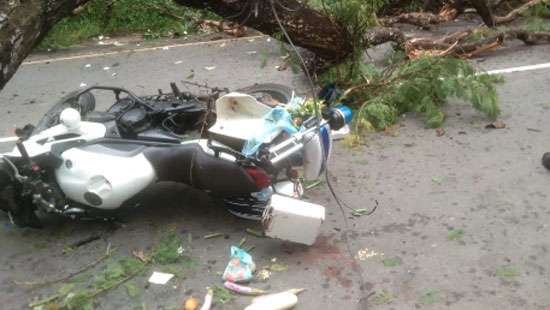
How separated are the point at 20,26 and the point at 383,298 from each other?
2.59 m

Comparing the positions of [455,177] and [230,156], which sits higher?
[230,156]

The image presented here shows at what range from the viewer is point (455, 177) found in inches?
159

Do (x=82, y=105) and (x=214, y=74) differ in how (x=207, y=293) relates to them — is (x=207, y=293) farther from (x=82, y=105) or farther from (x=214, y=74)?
(x=214, y=74)

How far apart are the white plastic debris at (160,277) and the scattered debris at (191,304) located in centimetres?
24

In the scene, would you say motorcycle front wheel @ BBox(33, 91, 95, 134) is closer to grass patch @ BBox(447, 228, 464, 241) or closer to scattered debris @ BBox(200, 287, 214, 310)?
scattered debris @ BBox(200, 287, 214, 310)

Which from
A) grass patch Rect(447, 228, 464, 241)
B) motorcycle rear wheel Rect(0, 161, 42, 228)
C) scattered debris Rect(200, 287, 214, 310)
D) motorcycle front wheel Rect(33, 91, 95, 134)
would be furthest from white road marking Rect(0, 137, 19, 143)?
grass patch Rect(447, 228, 464, 241)

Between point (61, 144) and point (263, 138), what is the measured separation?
1226mm

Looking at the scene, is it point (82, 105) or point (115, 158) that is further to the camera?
point (82, 105)

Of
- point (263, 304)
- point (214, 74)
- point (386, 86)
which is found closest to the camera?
point (263, 304)

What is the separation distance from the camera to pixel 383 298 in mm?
2957

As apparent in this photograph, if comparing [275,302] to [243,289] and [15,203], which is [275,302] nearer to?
[243,289]

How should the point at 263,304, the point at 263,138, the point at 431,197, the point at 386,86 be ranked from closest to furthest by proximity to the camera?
the point at 263,304
the point at 263,138
the point at 431,197
the point at 386,86

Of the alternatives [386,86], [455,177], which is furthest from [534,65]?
[455,177]

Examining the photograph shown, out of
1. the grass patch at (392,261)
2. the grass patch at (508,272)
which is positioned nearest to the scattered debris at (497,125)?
the grass patch at (508,272)
